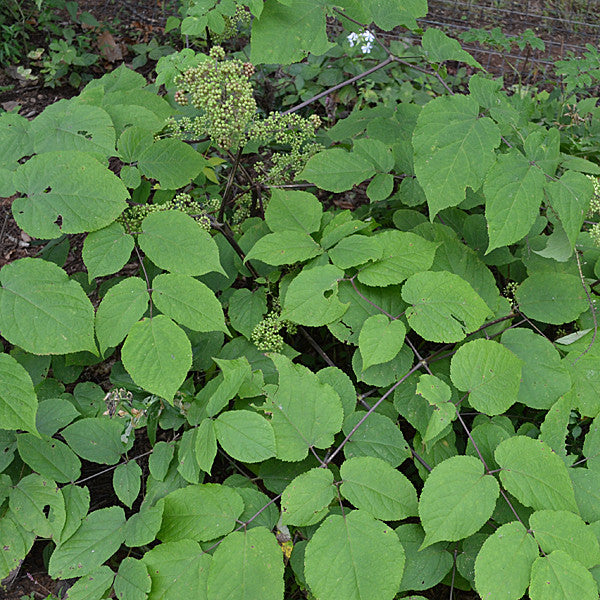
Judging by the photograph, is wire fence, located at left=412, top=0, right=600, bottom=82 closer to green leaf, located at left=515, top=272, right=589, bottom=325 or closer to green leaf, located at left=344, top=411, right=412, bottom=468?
green leaf, located at left=515, top=272, right=589, bottom=325

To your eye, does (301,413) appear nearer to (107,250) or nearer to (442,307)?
(442,307)

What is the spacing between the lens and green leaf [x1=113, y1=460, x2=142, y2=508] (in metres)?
2.15

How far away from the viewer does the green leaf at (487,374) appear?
2.03m

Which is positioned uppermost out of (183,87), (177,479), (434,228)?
(183,87)

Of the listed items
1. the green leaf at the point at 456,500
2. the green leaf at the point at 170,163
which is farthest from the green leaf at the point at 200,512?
the green leaf at the point at 170,163

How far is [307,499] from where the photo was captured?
1.83 metres

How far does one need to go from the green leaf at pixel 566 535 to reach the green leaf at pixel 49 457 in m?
1.75

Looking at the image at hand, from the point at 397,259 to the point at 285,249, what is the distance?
49cm

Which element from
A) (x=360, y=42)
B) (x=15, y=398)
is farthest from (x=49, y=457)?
(x=360, y=42)

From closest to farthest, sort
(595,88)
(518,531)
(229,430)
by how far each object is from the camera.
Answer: (518,531), (229,430), (595,88)

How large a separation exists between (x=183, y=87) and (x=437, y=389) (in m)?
1.63

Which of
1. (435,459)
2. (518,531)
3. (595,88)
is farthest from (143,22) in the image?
(518,531)

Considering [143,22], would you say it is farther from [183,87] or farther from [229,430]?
[229,430]

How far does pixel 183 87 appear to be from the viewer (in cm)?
227
